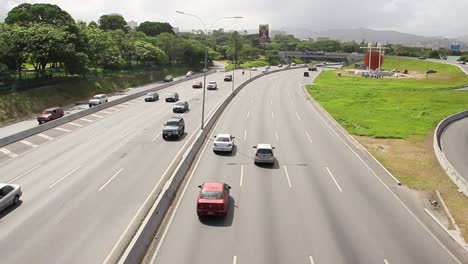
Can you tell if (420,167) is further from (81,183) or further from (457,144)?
(81,183)

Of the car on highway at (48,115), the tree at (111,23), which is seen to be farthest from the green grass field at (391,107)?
the tree at (111,23)

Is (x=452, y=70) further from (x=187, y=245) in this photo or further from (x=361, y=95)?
(x=187, y=245)

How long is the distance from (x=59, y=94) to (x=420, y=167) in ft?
181

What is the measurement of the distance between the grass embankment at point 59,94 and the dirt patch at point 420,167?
44109mm

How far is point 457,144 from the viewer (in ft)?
143

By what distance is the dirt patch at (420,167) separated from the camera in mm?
26053

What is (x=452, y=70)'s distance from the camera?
430 feet

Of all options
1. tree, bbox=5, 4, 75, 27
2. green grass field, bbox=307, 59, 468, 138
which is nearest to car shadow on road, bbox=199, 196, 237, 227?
green grass field, bbox=307, 59, 468, 138

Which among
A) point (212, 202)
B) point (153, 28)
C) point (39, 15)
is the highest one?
point (153, 28)

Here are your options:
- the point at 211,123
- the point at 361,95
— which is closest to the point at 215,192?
the point at 211,123

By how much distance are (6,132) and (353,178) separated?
37451mm

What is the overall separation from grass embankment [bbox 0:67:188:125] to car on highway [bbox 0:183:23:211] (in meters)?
30.6

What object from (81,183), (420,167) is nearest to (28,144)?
(81,183)

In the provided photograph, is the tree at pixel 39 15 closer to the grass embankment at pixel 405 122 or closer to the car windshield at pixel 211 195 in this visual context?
the grass embankment at pixel 405 122
